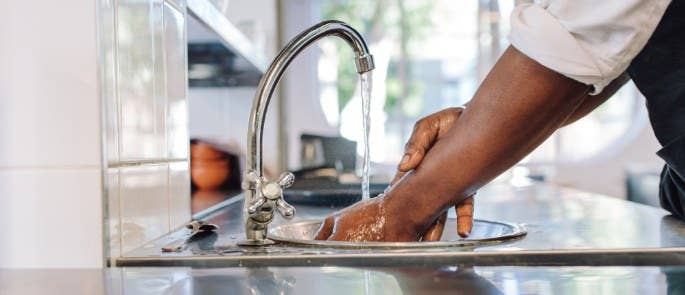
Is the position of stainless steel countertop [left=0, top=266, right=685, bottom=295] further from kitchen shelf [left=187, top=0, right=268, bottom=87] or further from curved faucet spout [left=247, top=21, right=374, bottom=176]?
kitchen shelf [left=187, top=0, right=268, bottom=87]

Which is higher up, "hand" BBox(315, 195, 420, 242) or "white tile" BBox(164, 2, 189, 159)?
"white tile" BBox(164, 2, 189, 159)

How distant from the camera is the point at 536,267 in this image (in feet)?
2.02

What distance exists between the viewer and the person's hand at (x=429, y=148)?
2.59ft

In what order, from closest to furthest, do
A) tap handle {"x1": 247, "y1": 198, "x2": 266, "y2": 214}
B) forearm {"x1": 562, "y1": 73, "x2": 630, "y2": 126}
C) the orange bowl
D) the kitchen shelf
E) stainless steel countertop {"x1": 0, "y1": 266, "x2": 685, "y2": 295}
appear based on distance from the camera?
stainless steel countertop {"x1": 0, "y1": 266, "x2": 685, "y2": 295}
tap handle {"x1": 247, "y1": 198, "x2": 266, "y2": 214}
forearm {"x1": 562, "y1": 73, "x2": 630, "y2": 126}
the kitchen shelf
the orange bowl

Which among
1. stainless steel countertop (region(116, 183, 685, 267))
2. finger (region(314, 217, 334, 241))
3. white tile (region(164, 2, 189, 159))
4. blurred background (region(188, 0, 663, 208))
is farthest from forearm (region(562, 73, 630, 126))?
blurred background (region(188, 0, 663, 208))

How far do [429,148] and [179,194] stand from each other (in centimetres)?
33

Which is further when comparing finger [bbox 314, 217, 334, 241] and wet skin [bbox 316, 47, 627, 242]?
finger [bbox 314, 217, 334, 241]

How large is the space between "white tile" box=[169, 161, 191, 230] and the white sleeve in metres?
0.46

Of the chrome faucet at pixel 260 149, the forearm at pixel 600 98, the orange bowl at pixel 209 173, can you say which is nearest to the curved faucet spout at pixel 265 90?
the chrome faucet at pixel 260 149

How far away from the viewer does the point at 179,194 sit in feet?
2.91

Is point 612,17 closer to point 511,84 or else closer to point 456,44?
point 511,84

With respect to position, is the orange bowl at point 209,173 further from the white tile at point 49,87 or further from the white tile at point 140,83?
the white tile at point 49,87

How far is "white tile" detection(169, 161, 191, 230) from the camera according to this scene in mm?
850

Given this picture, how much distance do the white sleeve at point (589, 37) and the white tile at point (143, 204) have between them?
418 millimetres
